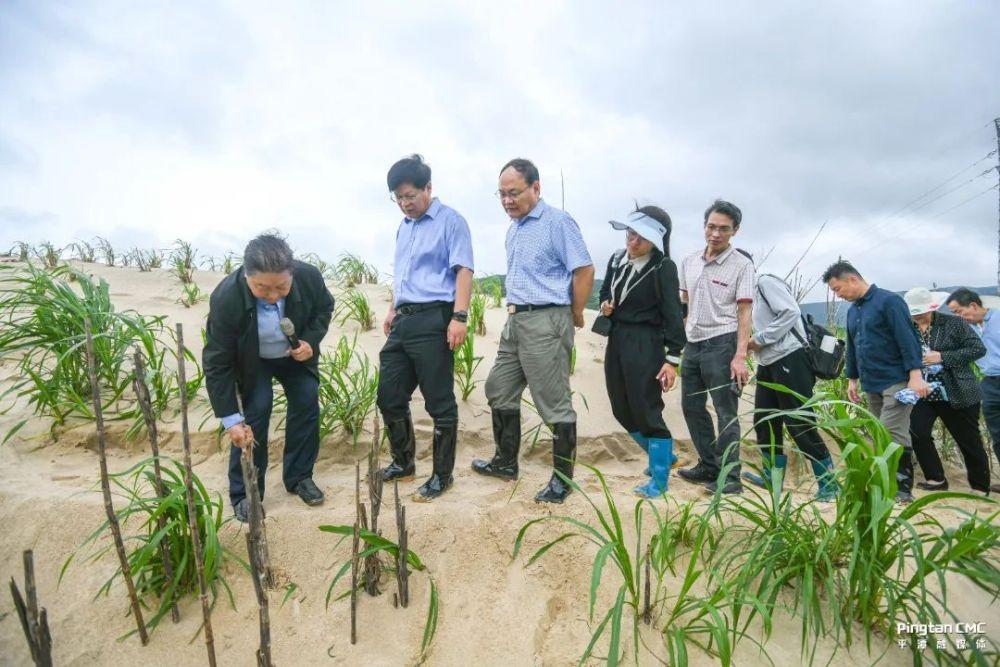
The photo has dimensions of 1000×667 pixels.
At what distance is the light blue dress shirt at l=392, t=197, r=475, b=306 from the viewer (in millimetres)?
2656

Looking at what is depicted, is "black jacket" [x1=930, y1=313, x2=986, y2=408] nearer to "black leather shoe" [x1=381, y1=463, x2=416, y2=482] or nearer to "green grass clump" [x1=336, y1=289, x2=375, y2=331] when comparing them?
"black leather shoe" [x1=381, y1=463, x2=416, y2=482]

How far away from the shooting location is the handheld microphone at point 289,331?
7.36ft

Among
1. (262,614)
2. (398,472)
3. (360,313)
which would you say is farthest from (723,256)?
(360,313)

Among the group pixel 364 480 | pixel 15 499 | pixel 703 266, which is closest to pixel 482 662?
pixel 364 480

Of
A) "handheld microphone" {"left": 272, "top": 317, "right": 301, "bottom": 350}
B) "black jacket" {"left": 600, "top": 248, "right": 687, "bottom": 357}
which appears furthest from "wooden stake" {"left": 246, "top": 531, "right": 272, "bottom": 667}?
"black jacket" {"left": 600, "top": 248, "right": 687, "bottom": 357}

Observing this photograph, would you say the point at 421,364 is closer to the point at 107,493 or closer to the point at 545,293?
the point at 545,293

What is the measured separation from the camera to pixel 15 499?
8.47 feet

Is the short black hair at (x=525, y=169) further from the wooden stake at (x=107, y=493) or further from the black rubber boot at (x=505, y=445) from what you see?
the wooden stake at (x=107, y=493)

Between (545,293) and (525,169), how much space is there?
63cm

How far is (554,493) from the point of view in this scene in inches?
97.7

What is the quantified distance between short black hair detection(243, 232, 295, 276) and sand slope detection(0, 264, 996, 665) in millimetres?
1152

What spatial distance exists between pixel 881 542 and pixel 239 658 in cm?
229

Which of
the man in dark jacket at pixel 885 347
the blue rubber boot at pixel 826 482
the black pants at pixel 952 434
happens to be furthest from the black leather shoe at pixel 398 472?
the black pants at pixel 952 434

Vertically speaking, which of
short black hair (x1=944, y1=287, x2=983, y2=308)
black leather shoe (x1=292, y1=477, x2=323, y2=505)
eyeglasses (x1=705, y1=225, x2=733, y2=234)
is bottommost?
black leather shoe (x1=292, y1=477, x2=323, y2=505)
